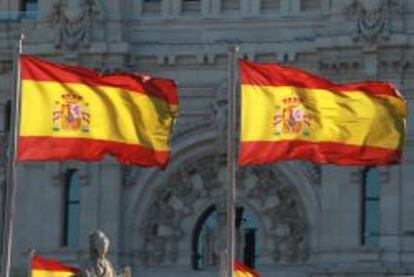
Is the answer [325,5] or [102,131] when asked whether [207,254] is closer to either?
[325,5]

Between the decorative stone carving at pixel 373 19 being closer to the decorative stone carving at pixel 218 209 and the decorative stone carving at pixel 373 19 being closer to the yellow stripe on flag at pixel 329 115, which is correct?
the decorative stone carving at pixel 218 209

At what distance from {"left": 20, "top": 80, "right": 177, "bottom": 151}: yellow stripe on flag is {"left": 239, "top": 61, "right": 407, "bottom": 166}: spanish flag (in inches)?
54.0

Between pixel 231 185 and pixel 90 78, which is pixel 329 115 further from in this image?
pixel 90 78

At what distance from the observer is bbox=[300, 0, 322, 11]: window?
51.7 meters

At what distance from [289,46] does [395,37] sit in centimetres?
284

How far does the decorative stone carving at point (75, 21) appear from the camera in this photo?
51.7m

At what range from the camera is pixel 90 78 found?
2992 centimetres

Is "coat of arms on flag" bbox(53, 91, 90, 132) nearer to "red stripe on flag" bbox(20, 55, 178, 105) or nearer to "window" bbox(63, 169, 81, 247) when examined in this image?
"red stripe on flag" bbox(20, 55, 178, 105)

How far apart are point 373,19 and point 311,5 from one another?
231 cm

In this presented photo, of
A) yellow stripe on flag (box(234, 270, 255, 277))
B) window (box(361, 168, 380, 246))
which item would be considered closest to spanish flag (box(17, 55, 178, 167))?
yellow stripe on flag (box(234, 270, 255, 277))

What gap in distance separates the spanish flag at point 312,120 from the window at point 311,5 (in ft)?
66.2

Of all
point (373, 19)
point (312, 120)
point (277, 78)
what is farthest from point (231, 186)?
point (373, 19)

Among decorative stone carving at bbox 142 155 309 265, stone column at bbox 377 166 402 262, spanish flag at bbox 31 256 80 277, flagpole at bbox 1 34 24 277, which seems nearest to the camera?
flagpole at bbox 1 34 24 277

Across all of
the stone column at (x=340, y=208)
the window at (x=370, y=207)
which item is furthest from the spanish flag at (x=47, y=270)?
the window at (x=370, y=207)
